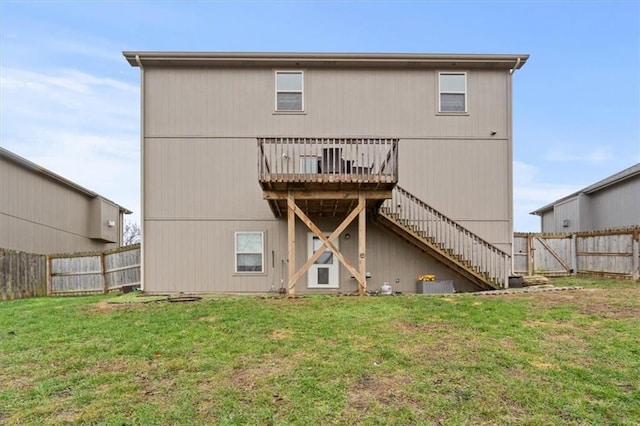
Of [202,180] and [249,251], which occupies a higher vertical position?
[202,180]

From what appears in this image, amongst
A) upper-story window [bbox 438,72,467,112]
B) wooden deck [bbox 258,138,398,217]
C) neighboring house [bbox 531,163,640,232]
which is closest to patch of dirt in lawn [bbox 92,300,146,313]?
wooden deck [bbox 258,138,398,217]

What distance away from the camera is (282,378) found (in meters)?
4.26

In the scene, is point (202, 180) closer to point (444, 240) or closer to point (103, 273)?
point (103, 273)

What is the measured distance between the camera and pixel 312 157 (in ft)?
34.7

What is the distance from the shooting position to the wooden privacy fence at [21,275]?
11.2m

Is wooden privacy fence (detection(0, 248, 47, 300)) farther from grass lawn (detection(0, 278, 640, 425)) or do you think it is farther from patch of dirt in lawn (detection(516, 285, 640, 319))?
patch of dirt in lawn (detection(516, 285, 640, 319))

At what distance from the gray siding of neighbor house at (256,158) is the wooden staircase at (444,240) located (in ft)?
1.74

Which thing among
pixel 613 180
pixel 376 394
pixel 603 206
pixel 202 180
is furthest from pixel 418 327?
pixel 603 206

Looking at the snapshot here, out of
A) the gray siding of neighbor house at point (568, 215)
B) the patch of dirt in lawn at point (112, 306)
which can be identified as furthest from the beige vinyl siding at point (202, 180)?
the gray siding of neighbor house at point (568, 215)

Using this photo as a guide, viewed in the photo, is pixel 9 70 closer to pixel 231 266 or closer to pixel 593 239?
pixel 231 266

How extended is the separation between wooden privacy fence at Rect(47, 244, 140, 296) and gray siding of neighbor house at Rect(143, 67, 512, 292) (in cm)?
269

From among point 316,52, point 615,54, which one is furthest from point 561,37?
point 316,52

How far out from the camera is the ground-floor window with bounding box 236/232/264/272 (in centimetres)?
1083

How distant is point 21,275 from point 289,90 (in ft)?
33.6
